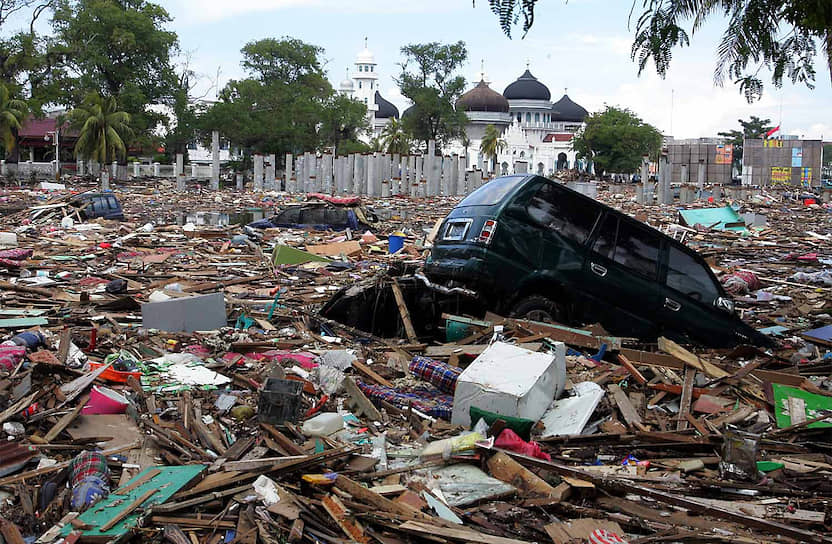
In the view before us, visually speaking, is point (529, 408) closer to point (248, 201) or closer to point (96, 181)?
point (248, 201)

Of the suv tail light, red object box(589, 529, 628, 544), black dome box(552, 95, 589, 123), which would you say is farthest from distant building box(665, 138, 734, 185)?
red object box(589, 529, 628, 544)

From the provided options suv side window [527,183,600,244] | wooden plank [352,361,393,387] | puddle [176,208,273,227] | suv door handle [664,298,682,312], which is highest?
suv side window [527,183,600,244]

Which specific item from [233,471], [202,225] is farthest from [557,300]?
[202,225]

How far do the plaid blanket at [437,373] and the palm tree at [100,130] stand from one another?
4938 centimetres

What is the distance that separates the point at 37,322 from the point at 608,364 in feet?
18.7

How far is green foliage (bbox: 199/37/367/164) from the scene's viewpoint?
6700 centimetres

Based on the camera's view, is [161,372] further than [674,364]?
No

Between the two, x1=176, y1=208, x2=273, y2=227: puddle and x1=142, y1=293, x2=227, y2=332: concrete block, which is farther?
x1=176, y1=208, x2=273, y2=227: puddle

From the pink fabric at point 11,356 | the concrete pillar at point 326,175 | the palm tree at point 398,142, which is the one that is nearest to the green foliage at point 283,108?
the palm tree at point 398,142

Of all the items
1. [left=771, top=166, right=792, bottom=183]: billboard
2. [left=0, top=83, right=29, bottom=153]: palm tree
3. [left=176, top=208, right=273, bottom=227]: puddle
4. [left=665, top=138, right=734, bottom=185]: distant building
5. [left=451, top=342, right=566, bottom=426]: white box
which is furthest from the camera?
[left=665, top=138, right=734, bottom=185]: distant building

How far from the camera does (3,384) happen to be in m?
5.78

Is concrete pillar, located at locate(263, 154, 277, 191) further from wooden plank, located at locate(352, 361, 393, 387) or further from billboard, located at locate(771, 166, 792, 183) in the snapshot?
wooden plank, located at locate(352, 361, 393, 387)

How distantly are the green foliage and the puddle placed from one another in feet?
113

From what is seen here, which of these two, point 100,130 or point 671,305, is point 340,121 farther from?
point 671,305
